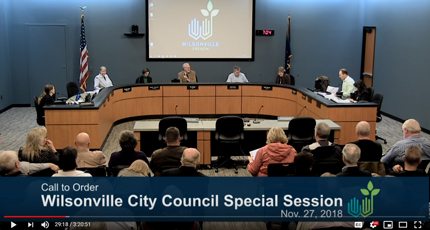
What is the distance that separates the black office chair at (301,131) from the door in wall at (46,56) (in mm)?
8899

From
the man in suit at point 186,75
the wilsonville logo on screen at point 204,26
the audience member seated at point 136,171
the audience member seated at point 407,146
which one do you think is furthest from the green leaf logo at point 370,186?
the wilsonville logo on screen at point 204,26

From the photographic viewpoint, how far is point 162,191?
Answer: 4297 mm

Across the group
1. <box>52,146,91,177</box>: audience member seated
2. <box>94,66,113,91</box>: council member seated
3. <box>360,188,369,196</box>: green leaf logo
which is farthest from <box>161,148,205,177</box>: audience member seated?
<box>94,66,113,91</box>: council member seated

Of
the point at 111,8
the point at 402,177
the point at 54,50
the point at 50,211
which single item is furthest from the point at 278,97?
the point at 50,211

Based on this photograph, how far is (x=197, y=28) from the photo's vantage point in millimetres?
13914

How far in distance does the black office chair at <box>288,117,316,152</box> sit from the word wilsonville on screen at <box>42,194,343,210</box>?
2.95m

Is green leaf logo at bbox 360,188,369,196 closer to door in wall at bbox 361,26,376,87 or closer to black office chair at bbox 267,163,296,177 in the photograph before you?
black office chair at bbox 267,163,296,177

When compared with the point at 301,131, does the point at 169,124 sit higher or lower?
higher

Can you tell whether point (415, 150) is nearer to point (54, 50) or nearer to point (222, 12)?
point (222, 12)

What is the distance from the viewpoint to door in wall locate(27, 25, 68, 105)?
45.3 feet

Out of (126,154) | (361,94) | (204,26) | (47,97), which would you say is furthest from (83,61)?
(126,154)

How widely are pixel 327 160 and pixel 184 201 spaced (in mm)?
2005

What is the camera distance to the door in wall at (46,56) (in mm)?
13820

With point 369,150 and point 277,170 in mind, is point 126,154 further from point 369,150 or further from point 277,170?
point 369,150
